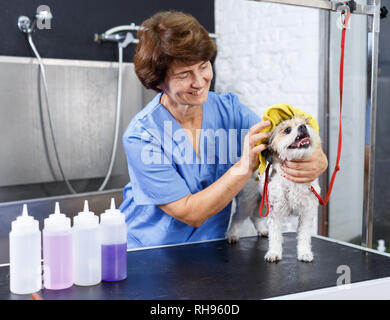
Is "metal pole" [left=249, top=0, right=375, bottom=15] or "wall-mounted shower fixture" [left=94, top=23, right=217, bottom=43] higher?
"wall-mounted shower fixture" [left=94, top=23, right=217, bottom=43]

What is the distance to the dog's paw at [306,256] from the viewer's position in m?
1.23

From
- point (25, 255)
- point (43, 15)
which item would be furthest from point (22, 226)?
point (43, 15)

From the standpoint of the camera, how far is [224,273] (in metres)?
1.15

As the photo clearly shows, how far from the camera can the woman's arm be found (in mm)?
1259

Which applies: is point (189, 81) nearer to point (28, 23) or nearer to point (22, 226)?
point (22, 226)

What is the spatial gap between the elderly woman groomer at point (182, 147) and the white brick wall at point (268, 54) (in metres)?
1.43

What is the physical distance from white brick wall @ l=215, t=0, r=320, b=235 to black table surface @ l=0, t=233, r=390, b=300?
1.66 m

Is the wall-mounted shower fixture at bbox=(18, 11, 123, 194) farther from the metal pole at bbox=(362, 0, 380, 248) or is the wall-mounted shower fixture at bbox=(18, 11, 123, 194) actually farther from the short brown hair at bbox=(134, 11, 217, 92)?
the metal pole at bbox=(362, 0, 380, 248)

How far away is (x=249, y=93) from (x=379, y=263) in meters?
2.12

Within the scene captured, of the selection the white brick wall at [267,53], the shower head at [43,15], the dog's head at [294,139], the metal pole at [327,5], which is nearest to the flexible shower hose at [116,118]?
the shower head at [43,15]

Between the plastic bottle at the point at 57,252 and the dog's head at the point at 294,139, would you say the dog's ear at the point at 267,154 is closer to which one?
the dog's head at the point at 294,139

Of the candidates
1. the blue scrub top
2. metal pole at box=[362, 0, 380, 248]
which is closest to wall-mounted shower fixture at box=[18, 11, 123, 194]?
the blue scrub top

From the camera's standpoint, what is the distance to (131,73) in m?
2.67
